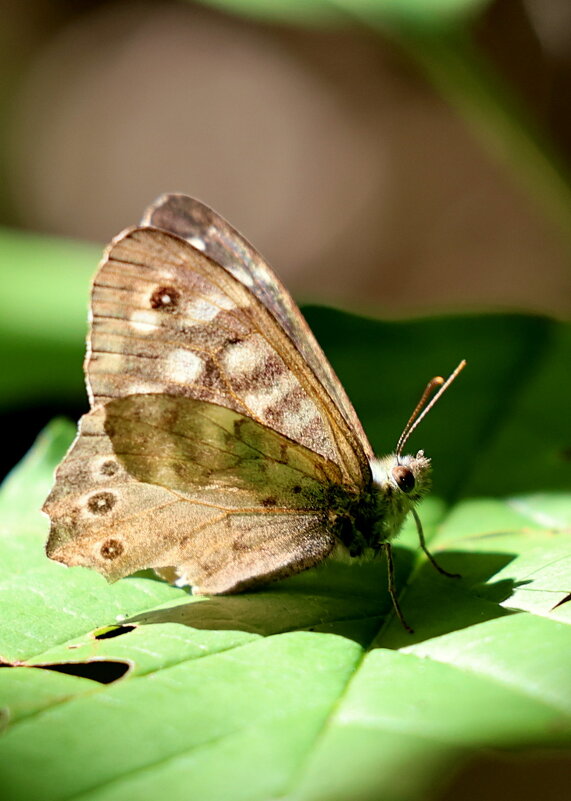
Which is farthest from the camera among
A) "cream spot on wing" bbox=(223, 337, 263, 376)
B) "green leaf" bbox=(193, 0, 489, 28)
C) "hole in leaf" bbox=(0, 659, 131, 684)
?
"green leaf" bbox=(193, 0, 489, 28)

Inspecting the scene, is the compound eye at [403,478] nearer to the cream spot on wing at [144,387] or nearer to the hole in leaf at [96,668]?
the cream spot on wing at [144,387]

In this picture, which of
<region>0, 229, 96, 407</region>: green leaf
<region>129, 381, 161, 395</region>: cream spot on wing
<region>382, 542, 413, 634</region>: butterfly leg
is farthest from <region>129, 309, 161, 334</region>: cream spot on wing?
<region>0, 229, 96, 407</region>: green leaf

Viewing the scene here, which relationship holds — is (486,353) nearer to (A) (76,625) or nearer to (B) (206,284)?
(B) (206,284)

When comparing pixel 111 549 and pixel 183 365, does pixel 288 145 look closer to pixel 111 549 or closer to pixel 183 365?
pixel 183 365

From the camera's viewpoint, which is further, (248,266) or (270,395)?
(248,266)

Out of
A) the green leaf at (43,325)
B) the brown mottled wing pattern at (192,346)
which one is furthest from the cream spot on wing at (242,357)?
the green leaf at (43,325)

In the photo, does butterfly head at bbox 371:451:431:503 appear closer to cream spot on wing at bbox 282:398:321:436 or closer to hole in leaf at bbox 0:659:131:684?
cream spot on wing at bbox 282:398:321:436

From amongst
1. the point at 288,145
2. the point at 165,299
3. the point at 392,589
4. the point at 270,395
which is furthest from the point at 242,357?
the point at 288,145
